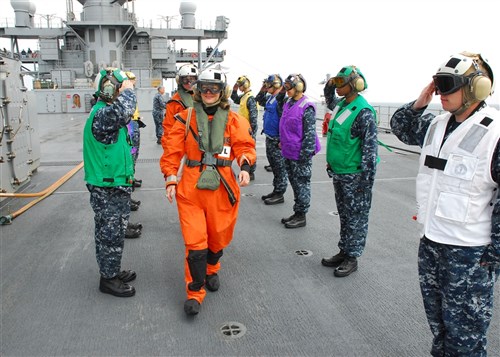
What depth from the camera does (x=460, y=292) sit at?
2205 mm

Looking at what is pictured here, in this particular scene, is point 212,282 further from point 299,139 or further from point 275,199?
point 275,199

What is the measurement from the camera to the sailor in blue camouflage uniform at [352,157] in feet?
12.3

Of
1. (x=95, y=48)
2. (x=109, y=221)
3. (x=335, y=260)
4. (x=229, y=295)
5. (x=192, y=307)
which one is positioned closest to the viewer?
(x=192, y=307)

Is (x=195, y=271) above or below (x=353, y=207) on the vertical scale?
below

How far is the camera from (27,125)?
760 centimetres

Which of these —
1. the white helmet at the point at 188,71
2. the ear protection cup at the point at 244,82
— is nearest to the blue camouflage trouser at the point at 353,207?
the white helmet at the point at 188,71

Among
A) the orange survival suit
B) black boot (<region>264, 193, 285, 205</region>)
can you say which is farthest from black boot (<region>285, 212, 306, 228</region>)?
the orange survival suit

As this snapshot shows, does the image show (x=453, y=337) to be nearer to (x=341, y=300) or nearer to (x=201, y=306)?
(x=341, y=300)

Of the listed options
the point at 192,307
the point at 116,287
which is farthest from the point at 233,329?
the point at 116,287

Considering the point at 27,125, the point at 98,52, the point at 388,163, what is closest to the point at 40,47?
the point at 98,52

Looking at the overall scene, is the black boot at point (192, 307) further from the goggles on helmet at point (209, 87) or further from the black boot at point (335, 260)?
the goggles on helmet at point (209, 87)

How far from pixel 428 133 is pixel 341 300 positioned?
171 centimetres

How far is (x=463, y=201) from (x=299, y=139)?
3.29 metres

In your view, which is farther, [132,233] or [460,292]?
[132,233]
